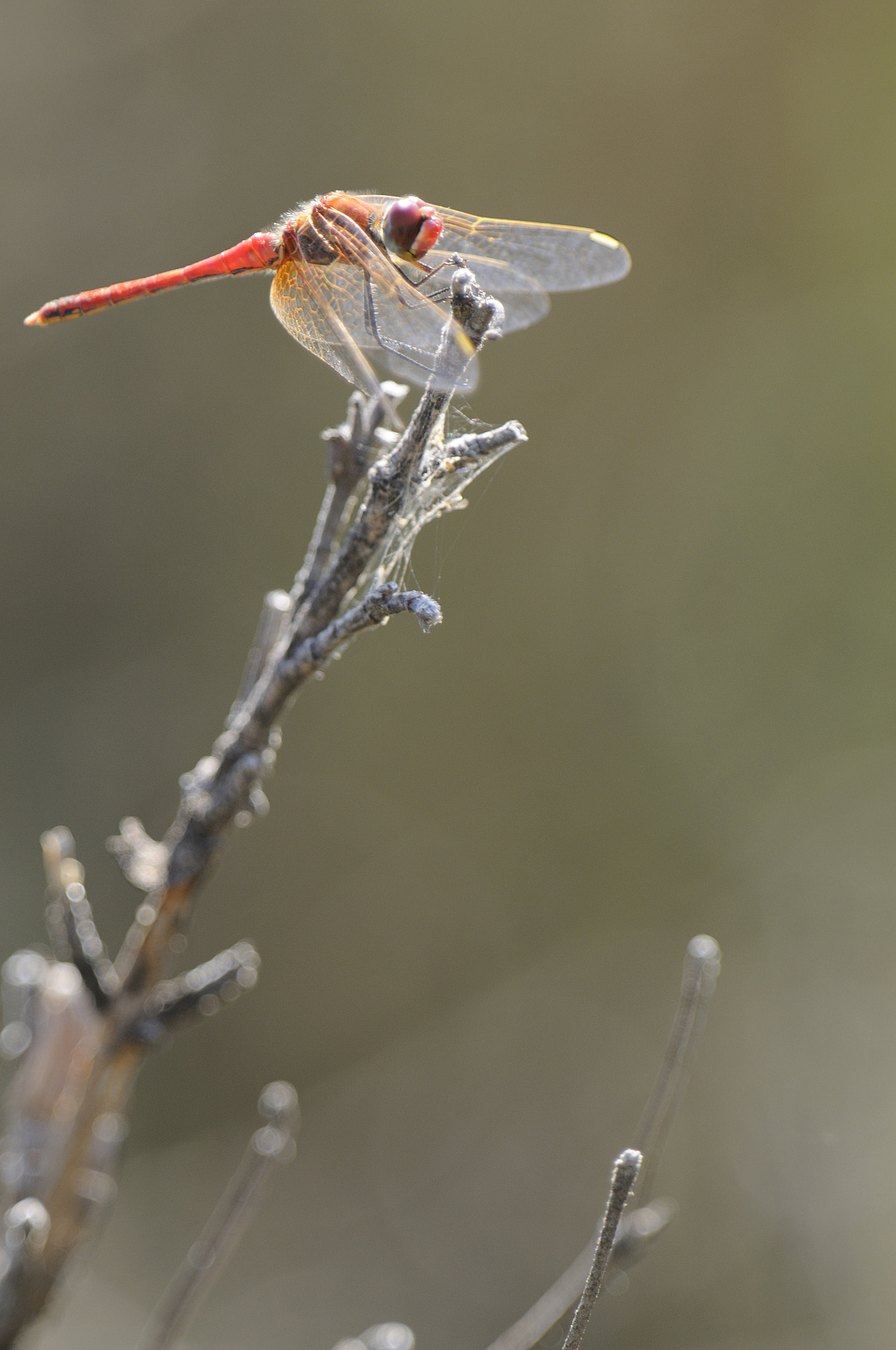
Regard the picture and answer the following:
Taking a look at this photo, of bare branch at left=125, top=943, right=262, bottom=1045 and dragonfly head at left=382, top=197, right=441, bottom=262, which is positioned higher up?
dragonfly head at left=382, top=197, right=441, bottom=262

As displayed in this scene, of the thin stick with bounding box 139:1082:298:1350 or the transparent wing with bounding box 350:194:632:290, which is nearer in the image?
the thin stick with bounding box 139:1082:298:1350

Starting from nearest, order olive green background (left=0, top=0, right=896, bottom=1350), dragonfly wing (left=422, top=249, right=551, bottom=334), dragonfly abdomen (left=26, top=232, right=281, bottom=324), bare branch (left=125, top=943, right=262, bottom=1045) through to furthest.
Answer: bare branch (left=125, top=943, right=262, bottom=1045) < dragonfly abdomen (left=26, top=232, right=281, bottom=324) < dragonfly wing (left=422, top=249, right=551, bottom=334) < olive green background (left=0, top=0, right=896, bottom=1350)

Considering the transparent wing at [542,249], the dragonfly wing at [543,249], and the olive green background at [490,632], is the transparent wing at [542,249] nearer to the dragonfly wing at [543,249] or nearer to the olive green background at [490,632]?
the dragonfly wing at [543,249]

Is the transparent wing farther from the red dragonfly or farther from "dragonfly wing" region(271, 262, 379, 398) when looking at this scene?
"dragonfly wing" region(271, 262, 379, 398)

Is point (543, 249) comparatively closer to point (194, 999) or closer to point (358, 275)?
point (358, 275)

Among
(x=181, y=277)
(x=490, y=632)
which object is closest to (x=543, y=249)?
(x=181, y=277)

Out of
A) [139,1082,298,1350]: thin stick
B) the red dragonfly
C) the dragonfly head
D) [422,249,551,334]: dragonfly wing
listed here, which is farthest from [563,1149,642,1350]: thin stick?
[422,249,551,334]: dragonfly wing

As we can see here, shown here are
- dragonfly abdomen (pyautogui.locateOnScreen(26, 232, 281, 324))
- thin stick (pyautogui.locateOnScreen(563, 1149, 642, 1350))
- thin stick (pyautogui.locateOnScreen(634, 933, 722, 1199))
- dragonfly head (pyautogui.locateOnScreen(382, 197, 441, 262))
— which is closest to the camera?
thin stick (pyautogui.locateOnScreen(563, 1149, 642, 1350))

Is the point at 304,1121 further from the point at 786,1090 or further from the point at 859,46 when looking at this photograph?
the point at 859,46
